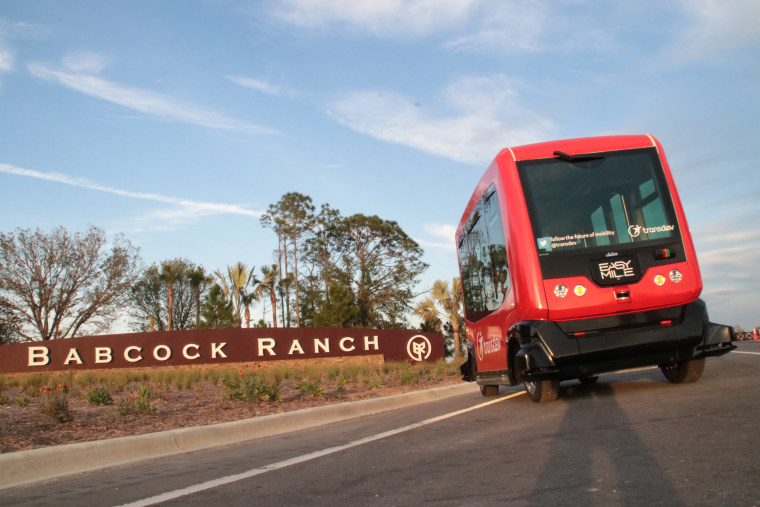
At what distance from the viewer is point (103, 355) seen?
31766 millimetres

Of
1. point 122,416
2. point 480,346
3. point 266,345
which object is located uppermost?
point 266,345

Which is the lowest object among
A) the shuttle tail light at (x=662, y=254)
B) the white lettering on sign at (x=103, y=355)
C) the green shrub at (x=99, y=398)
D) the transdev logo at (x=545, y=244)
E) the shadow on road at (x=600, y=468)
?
the shadow on road at (x=600, y=468)

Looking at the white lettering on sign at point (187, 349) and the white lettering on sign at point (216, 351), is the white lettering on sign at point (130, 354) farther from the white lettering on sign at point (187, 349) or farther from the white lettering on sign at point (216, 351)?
the white lettering on sign at point (216, 351)

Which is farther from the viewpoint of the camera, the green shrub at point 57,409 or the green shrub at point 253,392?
the green shrub at point 253,392

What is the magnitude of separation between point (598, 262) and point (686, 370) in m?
2.42

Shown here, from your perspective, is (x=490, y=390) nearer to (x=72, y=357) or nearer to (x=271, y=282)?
(x=72, y=357)

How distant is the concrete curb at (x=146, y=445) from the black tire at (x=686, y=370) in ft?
16.7

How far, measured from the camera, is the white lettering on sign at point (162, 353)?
32353mm

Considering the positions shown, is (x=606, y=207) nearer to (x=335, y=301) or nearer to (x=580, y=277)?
(x=580, y=277)

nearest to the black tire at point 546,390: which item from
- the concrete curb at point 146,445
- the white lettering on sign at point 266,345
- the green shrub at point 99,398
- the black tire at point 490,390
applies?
the concrete curb at point 146,445

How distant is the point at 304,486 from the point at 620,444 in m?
2.69

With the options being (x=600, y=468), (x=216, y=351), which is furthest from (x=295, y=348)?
(x=600, y=468)

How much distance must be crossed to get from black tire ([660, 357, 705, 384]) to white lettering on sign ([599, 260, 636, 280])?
179 centimetres

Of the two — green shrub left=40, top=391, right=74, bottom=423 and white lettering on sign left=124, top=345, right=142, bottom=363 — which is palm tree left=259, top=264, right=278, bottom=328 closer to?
white lettering on sign left=124, top=345, right=142, bottom=363
